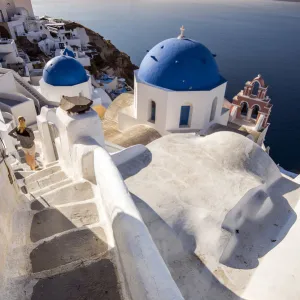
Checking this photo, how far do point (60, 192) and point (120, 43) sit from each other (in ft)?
261

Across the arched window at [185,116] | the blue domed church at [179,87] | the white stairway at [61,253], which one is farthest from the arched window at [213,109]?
the white stairway at [61,253]

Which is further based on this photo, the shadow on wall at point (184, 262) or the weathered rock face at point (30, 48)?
the weathered rock face at point (30, 48)

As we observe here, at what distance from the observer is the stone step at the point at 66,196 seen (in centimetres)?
410

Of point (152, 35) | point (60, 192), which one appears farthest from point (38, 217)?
point (152, 35)

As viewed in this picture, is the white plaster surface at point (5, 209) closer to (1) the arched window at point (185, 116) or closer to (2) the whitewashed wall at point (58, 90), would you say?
(1) the arched window at point (185, 116)

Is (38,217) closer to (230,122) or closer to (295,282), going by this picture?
(295,282)

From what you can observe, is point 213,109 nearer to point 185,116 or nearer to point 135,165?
point 185,116

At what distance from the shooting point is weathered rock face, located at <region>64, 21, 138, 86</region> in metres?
41.2

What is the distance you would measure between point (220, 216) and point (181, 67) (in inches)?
270

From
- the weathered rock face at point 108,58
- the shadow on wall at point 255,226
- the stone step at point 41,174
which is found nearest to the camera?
the shadow on wall at point 255,226

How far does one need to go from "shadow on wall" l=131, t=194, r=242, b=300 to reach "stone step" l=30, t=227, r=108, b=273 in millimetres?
1480

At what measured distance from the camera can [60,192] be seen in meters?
4.38

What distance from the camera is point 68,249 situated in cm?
318

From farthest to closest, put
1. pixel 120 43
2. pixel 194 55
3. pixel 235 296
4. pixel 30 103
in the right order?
pixel 120 43, pixel 30 103, pixel 194 55, pixel 235 296
